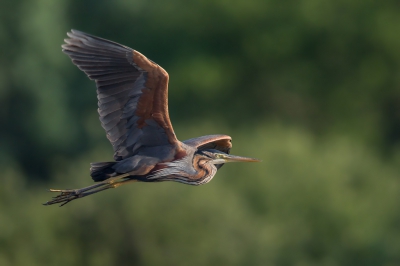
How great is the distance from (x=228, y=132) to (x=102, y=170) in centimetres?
1487

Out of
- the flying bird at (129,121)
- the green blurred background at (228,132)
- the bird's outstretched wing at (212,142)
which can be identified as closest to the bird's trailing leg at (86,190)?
the flying bird at (129,121)

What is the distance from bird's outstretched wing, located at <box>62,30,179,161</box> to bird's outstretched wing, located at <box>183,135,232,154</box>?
546 millimetres

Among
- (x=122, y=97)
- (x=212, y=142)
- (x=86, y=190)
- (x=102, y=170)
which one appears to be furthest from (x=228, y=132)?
(x=122, y=97)

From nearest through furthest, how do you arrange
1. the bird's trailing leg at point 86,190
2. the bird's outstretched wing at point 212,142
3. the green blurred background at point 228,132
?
the bird's trailing leg at point 86,190 < the bird's outstretched wing at point 212,142 < the green blurred background at point 228,132

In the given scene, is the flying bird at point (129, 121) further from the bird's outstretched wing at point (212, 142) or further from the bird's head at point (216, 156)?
the bird's outstretched wing at point (212, 142)

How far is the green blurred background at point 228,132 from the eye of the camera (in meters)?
18.1

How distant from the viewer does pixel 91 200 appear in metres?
18.3

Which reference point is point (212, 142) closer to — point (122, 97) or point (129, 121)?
point (129, 121)

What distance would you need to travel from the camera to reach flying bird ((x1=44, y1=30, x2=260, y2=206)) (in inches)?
390

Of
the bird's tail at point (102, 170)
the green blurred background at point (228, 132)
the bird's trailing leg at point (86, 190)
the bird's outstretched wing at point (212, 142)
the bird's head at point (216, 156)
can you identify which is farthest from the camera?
the green blurred background at point (228, 132)

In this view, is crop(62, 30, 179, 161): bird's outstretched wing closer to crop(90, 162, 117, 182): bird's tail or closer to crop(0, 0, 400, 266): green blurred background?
crop(90, 162, 117, 182): bird's tail

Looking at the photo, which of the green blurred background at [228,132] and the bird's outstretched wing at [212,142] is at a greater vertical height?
the bird's outstretched wing at [212,142]

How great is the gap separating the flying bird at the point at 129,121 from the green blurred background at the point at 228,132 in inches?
291

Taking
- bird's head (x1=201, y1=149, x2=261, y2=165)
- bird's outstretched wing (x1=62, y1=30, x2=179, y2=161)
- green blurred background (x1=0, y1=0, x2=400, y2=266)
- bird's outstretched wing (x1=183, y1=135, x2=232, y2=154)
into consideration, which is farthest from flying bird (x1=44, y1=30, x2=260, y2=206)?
green blurred background (x1=0, y1=0, x2=400, y2=266)
